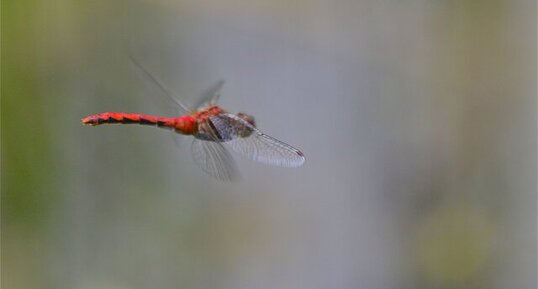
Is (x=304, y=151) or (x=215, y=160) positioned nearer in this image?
(x=215, y=160)

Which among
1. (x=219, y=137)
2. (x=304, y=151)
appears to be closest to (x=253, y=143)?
(x=219, y=137)

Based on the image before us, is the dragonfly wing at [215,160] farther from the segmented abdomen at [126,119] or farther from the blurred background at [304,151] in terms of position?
the blurred background at [304,151]

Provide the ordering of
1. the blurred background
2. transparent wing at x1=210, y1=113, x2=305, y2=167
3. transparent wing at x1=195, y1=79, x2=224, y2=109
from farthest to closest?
the blurred background → transparent wing at x1=195, y1=79, x2=224, y2=109 → transparent wing at x1=210, y1=113, x2=305, y2=167

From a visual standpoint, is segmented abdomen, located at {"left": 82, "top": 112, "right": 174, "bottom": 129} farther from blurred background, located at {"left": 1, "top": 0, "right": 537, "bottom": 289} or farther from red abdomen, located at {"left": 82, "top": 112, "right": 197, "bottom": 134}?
blurred background, located at {"left": 1, "top": 0, "right": 537, "bottom": 289}

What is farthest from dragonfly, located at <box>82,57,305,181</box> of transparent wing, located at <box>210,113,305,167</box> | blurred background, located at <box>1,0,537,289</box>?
blurred background, located at <box>1,0,537,289</box>

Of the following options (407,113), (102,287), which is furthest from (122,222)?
(407,113)

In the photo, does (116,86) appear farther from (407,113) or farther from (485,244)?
(485,244)

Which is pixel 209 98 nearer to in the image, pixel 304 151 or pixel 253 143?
pixel 253 143
